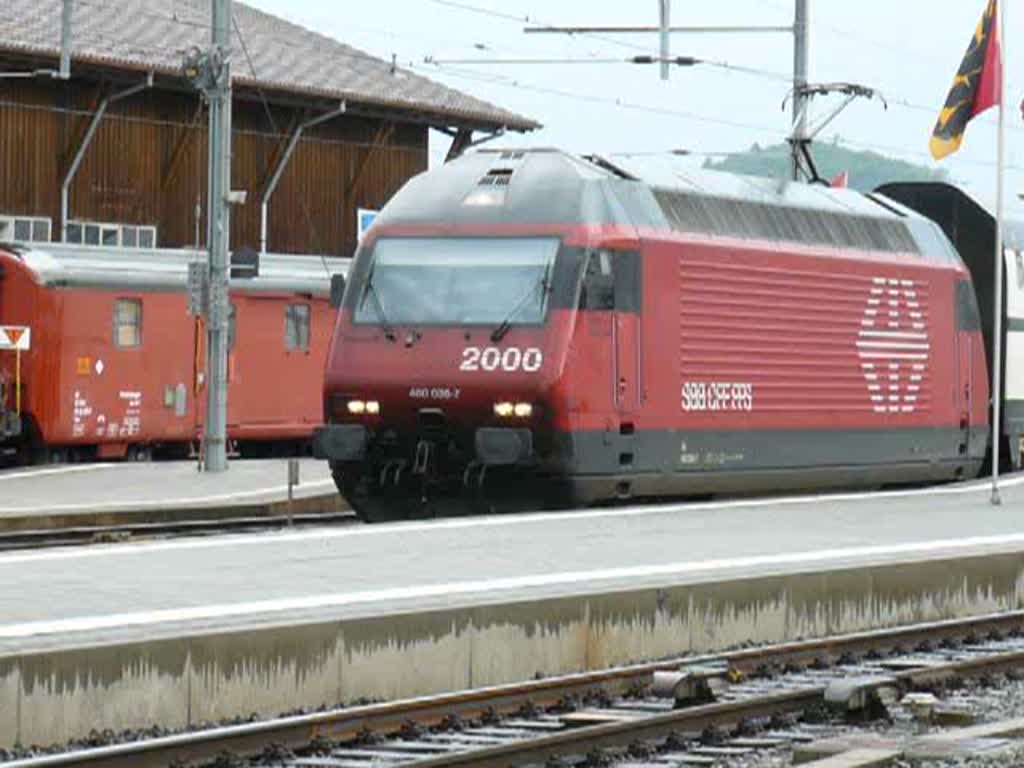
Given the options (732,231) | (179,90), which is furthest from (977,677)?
(179,90)

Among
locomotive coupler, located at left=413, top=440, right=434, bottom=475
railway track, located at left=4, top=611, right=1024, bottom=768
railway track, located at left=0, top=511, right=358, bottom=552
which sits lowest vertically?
railway track, located at left=4, top=611, right=1024, bottom=768

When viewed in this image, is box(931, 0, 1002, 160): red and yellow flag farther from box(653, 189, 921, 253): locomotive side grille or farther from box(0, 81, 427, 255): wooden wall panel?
box(0, 81, 427, 255): wooden wall panel

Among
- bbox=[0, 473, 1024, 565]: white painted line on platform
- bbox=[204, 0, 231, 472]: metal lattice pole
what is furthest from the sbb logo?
bbox=[204, 0, 231, 472]: metal lattice pole

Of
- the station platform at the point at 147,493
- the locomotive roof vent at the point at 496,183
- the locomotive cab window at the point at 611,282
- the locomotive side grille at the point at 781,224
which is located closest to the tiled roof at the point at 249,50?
the station platform at the point at 147,493

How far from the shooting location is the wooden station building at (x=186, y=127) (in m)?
47.4

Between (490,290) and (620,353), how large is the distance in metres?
1.36

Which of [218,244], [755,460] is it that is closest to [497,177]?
[755,460]

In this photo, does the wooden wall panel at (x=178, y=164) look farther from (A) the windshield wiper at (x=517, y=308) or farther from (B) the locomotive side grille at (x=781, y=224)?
(A) the windshield wiper at (x=517, y=308)

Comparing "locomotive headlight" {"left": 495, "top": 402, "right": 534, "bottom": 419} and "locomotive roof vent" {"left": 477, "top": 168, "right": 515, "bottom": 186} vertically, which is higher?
"locomotive roof vent" {"left": 477, "top": 168, "right": 515, "bottom": 186}

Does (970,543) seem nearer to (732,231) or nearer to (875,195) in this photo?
(732,231)

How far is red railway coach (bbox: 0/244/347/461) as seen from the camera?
34.8 meters

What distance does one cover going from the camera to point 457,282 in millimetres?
23281

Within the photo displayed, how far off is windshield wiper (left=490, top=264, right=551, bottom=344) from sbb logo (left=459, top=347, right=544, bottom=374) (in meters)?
0.12

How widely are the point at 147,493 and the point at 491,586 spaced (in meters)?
15.0
